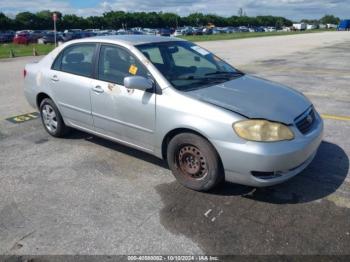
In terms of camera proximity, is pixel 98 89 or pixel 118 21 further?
pixel 118 21

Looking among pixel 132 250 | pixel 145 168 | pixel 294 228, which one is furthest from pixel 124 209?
pixel 294 228

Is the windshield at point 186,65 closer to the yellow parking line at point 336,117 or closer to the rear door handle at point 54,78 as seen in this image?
the rear door handle at point 54,78

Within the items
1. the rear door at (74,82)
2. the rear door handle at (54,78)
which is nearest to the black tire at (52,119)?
the rear door at (74,82)

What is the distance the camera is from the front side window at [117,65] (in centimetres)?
419

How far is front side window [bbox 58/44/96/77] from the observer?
4703 millimetres

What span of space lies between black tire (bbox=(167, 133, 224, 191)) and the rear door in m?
1.52

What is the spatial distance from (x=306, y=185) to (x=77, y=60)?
3413 millimetres

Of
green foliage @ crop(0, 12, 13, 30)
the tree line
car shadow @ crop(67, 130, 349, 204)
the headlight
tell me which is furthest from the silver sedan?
green foliage @ crop(0, 12, 13, 30)

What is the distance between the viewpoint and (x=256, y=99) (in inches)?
150

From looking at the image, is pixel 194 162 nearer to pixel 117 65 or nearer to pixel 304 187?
pixel 304 187

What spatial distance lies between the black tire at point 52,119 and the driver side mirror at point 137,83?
1918mm

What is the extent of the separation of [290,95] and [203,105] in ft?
4.12

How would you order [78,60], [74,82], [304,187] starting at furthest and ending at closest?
[78,60], [74,82], [304,187]

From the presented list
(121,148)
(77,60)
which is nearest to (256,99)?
(121,148)
